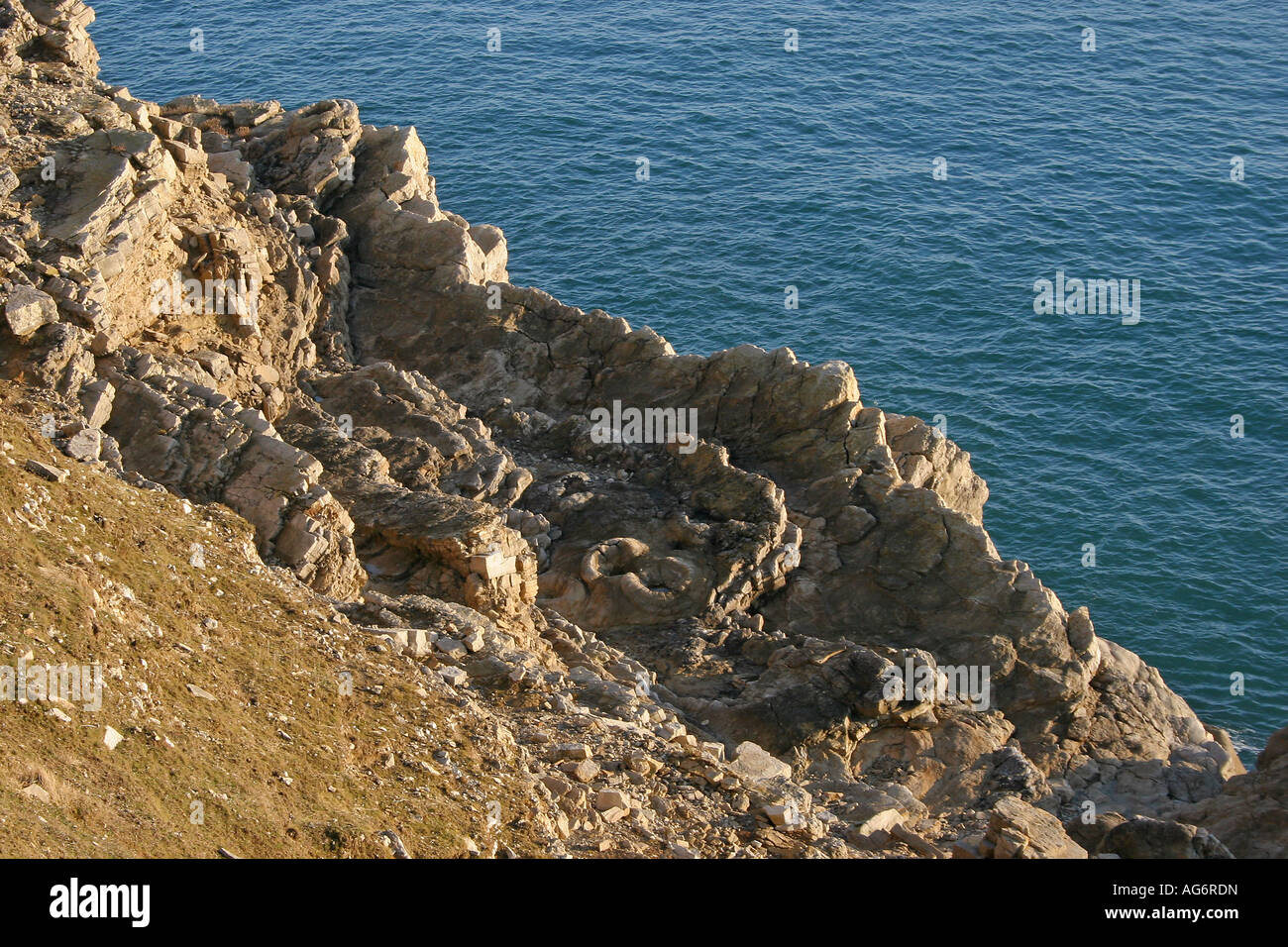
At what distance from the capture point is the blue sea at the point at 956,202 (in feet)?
191

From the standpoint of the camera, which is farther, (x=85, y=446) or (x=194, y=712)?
(x=85, y=446)

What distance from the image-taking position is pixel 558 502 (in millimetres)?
38031

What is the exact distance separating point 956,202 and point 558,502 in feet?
175

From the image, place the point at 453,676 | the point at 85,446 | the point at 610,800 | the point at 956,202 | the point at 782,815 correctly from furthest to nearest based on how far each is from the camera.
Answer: the point at 956,202, the point at 85,446, the point at 453,676, the point at 782,815, the point at 610,800

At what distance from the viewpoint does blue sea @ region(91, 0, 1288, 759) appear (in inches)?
2296

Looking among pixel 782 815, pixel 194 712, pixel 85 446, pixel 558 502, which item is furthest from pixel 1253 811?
pixel 85 446

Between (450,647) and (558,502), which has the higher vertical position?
(450,647)

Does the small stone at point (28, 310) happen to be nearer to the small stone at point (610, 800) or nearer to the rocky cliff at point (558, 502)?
the rocky cliff at point (558, 502)

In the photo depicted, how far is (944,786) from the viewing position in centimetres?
3281

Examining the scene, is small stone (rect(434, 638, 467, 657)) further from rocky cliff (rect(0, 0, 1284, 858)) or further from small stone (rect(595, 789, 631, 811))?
small stone (rect(595, 789, 631, 811))

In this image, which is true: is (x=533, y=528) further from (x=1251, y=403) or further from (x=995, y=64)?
(x=995, y=64)

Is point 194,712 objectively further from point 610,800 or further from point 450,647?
point 610,800

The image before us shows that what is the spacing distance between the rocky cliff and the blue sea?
50.6 feet
